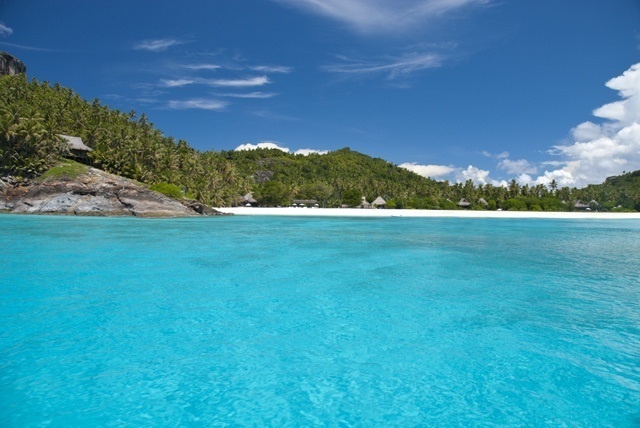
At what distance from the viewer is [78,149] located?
193 feet

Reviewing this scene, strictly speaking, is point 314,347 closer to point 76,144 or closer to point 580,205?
point 76,144

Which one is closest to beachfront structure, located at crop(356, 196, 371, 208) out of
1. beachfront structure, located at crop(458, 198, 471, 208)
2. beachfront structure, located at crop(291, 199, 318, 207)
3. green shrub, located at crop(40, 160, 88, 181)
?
beachfront structure, located at crop(291, 199, 318, 207)

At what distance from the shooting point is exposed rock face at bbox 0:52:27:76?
96.3 metres

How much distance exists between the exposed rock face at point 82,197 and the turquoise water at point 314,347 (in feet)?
123

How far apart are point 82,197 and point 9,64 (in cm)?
8283

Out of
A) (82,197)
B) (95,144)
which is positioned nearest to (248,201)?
(95,144)

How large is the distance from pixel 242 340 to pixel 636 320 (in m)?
8.61

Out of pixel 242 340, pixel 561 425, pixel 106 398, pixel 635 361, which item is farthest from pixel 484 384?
pixel 106 398

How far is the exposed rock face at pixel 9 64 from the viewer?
9626 cm

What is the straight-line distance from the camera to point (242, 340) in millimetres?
6926

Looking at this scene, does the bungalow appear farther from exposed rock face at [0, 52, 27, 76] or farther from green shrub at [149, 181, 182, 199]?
exposed rock face at [0, 52, 27, 76]

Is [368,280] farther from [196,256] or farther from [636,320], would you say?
[196,256]

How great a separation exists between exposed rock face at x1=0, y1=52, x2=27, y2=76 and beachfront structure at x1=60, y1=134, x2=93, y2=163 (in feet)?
198

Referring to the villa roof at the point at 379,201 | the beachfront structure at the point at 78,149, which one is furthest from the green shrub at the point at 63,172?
the villa roof at the point at 379,201
